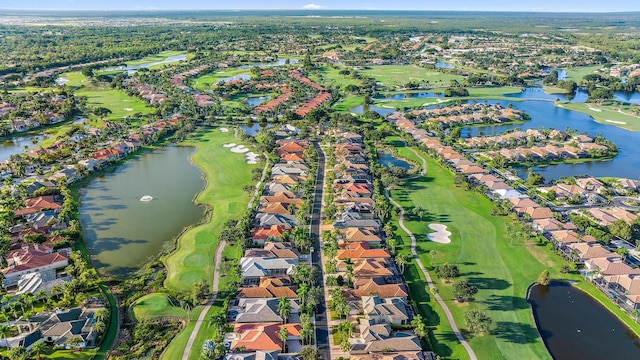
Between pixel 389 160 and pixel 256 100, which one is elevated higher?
pixel 256 100

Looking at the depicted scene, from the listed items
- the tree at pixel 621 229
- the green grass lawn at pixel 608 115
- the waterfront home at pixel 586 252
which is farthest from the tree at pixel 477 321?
the green grass lawn at pixel 608 115

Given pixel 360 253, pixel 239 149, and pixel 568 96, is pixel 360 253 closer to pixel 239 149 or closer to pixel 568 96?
pixel 239 149

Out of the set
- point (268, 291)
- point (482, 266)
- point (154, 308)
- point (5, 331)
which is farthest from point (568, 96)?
point (5, 331)

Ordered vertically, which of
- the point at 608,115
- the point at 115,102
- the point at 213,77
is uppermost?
the point at 213,77

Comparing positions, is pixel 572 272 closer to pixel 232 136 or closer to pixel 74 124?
pixel 232 136

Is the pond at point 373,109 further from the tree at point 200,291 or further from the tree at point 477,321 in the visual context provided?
the tree at point 200,291

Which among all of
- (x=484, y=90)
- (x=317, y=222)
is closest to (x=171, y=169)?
(x=317, y=222)
